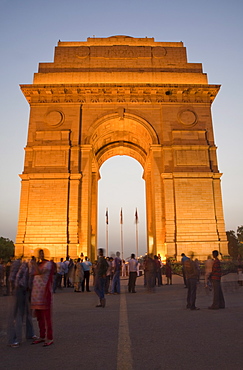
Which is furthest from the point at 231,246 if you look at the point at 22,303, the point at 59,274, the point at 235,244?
the point at 22,303

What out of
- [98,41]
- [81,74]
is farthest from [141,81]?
[98,41]

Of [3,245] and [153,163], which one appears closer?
[153,163]

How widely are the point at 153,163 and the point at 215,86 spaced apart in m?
8.73

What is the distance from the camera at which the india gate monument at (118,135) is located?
24453 mm

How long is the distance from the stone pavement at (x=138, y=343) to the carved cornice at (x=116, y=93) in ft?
72.8

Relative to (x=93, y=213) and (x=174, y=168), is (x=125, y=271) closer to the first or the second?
(x=93, y=213)

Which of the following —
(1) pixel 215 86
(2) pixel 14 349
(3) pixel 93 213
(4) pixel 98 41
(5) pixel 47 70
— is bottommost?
(2) pixel 14 349

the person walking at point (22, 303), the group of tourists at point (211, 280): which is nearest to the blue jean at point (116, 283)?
the group of tourists at point (211, 280)

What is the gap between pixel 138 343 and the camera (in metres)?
5.23

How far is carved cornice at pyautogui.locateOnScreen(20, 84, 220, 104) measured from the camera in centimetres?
2744

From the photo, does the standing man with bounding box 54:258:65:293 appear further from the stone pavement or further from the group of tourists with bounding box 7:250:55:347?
the group of tourists with bounding box 7:250:55:347

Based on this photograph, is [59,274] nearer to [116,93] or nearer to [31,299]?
[31,299]

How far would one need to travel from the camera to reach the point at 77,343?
210 inches

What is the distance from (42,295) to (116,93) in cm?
2421
